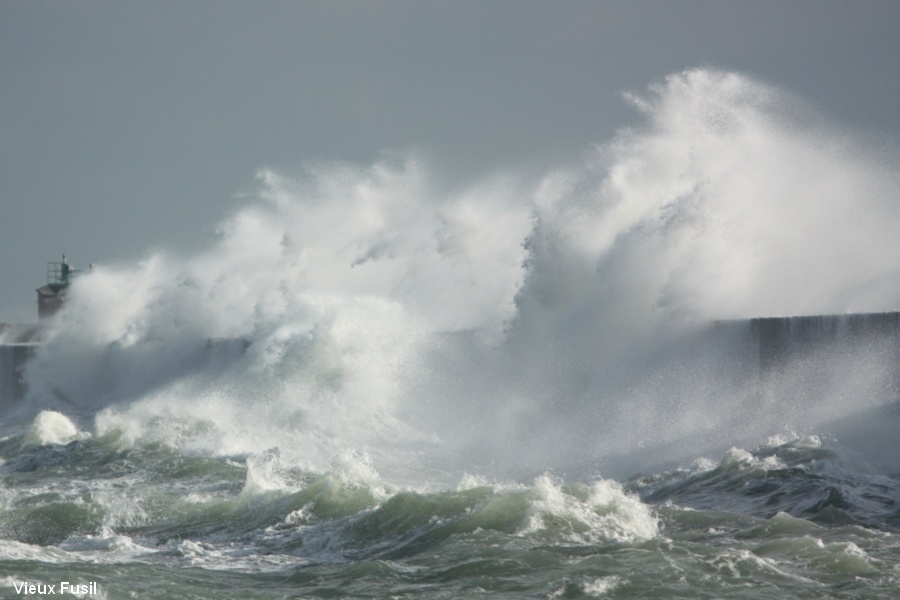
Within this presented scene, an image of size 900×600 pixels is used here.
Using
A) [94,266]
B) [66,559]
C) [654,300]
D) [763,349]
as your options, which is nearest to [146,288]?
[94,266]

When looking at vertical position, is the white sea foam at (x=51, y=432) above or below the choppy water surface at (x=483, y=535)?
above

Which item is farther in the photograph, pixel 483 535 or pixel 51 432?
pixel 51 432

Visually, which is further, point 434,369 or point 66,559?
point 434,369

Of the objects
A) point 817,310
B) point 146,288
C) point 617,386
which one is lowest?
point 617,386

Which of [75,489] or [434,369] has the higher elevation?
[434,369]

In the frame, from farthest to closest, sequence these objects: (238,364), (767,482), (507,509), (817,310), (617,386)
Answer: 1. (238,364)
2. (817,310)
3. (617,386)
4. (767,482)
5. (507,509)

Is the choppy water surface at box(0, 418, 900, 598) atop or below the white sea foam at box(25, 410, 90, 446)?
below

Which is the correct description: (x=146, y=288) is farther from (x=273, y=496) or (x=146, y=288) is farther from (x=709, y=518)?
(x=709, y=518)

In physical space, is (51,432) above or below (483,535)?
above

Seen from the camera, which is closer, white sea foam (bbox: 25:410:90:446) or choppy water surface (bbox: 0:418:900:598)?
choppy water surface (bbox: 0:418:900:598)

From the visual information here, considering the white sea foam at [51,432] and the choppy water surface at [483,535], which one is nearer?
the choppy water surface at [483,535]

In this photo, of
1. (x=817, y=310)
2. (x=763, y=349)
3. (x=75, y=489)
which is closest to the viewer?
(x=75, y=489)

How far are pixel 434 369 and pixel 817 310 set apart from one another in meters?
7.27

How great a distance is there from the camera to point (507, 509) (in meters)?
9.23
